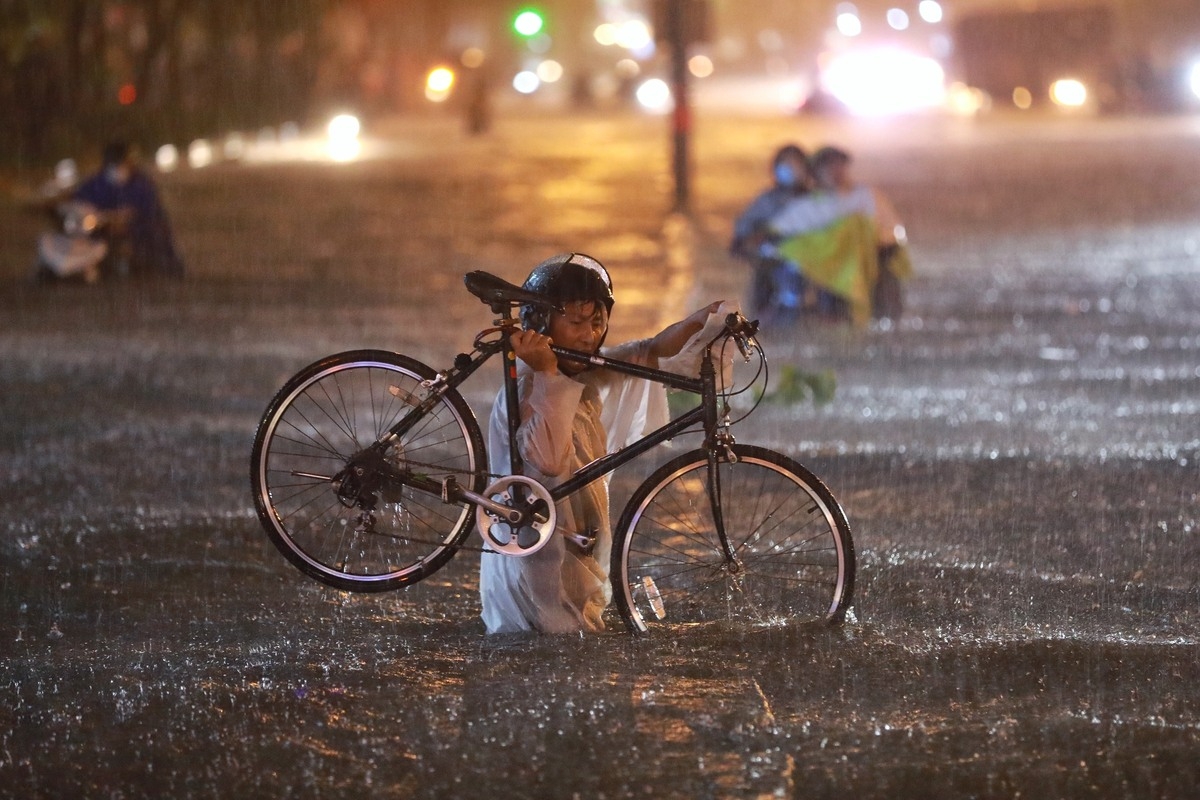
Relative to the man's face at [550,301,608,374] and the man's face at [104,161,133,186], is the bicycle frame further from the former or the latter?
the man's face at [104,161,133,186]

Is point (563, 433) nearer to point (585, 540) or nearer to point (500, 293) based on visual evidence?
point (585, 540)

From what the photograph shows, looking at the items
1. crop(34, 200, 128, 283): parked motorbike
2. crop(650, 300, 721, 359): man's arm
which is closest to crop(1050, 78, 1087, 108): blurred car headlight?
crop(34, 200, 128, 283): parked motorbike

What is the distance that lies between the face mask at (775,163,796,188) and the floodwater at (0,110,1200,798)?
1.21 m

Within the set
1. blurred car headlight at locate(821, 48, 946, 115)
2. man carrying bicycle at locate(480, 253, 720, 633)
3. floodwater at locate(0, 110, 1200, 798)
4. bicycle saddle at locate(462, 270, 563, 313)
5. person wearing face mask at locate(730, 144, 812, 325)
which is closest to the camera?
floodwater at locate(0, 110, 1200, 798)

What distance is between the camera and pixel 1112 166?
2830cm

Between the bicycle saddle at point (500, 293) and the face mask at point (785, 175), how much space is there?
7.86 meters

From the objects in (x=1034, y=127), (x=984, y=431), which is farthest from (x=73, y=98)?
(x=984, y=431)

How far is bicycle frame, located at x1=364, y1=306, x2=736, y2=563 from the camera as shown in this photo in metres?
6.00

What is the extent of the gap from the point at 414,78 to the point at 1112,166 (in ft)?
114

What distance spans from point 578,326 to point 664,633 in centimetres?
99

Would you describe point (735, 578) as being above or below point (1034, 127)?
below

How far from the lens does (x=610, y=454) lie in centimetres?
614

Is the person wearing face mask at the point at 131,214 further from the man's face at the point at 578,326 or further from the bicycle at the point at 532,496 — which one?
the man's face at the point at 578,326

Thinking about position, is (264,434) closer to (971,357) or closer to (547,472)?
(547,472)
